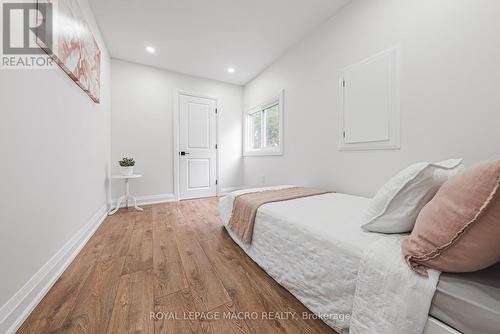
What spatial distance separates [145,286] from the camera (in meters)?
1.17

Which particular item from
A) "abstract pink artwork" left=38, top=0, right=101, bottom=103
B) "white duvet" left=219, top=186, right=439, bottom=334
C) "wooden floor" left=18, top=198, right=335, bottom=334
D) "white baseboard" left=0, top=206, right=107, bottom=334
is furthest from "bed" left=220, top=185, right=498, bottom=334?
Result: "abstract pink artwork" left=38, top=0, right=101, bottom=103

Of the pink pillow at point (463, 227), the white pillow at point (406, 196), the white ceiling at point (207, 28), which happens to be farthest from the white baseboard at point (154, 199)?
the pink pillow at point (463, 227)

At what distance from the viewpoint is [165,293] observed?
1112 mm

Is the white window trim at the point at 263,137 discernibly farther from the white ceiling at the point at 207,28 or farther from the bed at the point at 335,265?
the bed at the point at 335,265

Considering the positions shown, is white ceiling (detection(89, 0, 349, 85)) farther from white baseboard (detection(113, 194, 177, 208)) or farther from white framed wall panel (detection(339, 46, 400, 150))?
white baseboard (detection(113, 194, 177, 208))

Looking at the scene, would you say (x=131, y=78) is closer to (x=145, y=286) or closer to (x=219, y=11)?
(x=219, y=11)

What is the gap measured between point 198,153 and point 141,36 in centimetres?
200

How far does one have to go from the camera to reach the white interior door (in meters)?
3.56

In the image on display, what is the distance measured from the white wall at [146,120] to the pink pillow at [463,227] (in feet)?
11.5

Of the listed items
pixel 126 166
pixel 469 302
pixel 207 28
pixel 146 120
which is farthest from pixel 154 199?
pixel 469 302

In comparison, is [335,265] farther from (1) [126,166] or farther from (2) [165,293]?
(1) [126,166]

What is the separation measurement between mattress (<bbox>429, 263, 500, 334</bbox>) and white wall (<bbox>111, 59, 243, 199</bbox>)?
3.57 m

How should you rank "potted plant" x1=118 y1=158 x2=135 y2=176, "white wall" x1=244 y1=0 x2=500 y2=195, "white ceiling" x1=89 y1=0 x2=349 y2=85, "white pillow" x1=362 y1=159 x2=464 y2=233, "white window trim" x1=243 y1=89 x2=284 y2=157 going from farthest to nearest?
1. "white window trim" x1=243 y1=89 x2=284 y2=157
2. "potted plant" x1=118 y1=158 x2=135 y2=176
3. "white ceiling" x1=89 y1=0 x2=349 y2=85
4. "white wall" x1=244 y1=0 x2=500 y2=195
5. "white pillow" x1=362 y1=159 x2=464 y2=233

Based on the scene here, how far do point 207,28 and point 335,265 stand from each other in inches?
113
